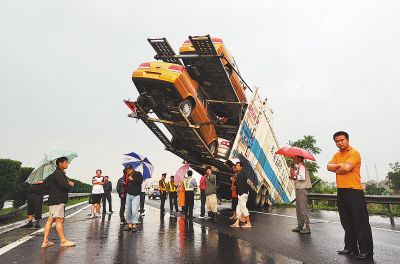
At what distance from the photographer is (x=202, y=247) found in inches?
199

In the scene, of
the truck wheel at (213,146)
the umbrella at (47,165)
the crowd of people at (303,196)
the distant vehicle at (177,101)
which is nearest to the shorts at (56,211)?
the crowd of people at (303,196)

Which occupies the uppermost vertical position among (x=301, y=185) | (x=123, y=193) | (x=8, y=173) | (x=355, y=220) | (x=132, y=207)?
(x=8, y=173)

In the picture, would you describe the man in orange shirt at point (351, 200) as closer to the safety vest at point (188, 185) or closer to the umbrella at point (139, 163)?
the umbrella at point (139, 163)

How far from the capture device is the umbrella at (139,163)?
7.69 metres

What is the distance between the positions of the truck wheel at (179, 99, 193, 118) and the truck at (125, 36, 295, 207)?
0.08 feet

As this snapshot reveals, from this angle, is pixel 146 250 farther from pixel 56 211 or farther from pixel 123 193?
pixel 123 193

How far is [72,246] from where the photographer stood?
5.27 m

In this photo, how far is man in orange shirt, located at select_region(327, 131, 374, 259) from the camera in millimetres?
4280

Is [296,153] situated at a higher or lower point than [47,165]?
higher

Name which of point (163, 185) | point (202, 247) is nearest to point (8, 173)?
point (163, 185)

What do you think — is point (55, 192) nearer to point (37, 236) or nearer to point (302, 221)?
point (37, 236)

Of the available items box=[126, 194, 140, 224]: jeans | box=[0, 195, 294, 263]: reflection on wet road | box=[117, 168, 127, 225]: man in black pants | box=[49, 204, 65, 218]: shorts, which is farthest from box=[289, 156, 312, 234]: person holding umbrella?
box=[49, 204, 65, 218]: shorts

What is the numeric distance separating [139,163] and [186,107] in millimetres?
2230

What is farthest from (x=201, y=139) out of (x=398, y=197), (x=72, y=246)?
(x=398, y=197)
